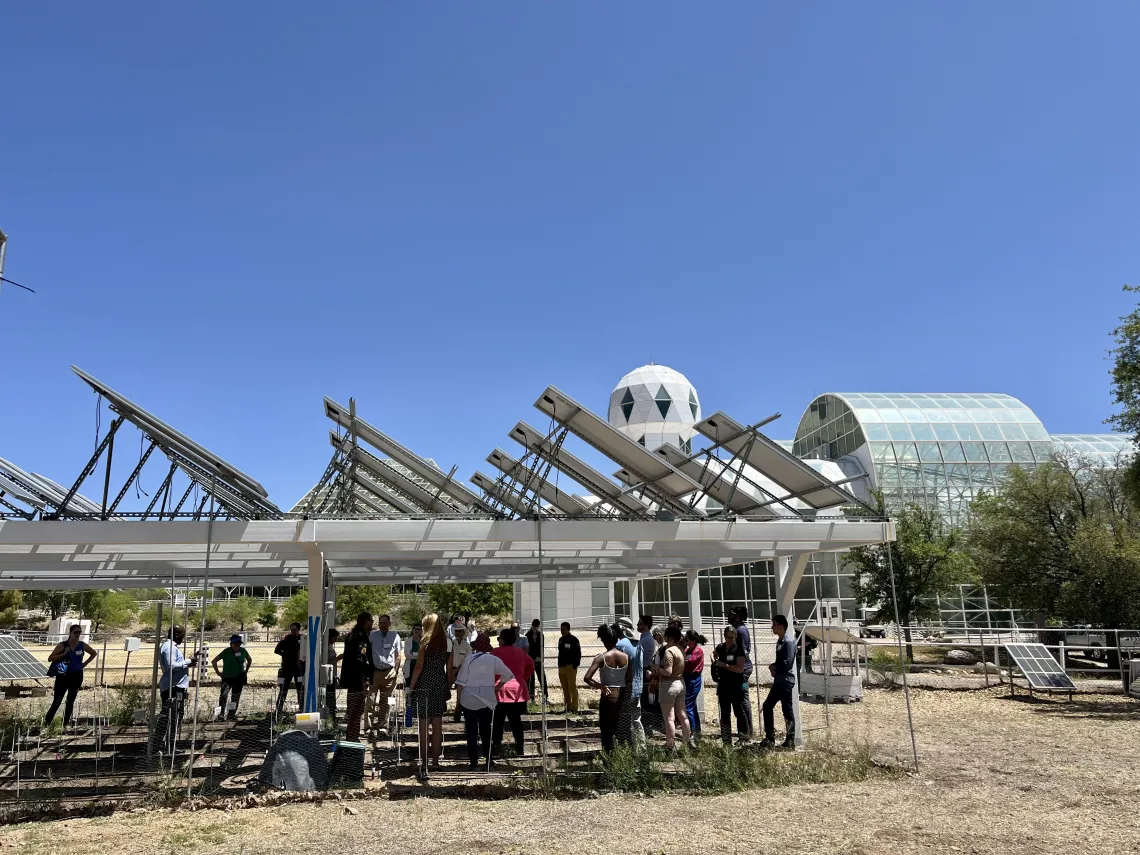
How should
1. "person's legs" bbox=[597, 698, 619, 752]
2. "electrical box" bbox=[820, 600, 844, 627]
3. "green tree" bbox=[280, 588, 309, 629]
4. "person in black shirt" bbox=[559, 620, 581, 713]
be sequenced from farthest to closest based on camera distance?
"green tree" bbox=[280, 588, 309, 629]
"electrical box" bbox=[820, 600, 844, 627]
"person in black shirt" bbox=[559, 620, 581, 713]
"person's legs" bbox=[597, 698, 619, 752]

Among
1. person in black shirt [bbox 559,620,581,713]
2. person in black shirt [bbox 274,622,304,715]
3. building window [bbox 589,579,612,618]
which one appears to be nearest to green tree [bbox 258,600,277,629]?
building window [bbox 589,579,612,618]

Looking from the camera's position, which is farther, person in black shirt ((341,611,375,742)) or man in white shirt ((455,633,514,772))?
person in black shirt ((341,611,375,742))

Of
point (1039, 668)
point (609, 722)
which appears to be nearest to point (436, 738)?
point (609, 722)

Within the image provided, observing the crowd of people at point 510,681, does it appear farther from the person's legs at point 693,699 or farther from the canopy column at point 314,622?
the canopy column at point 314,622

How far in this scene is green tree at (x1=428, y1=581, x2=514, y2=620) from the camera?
128ft

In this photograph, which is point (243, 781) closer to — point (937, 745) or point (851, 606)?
point (937, 745)

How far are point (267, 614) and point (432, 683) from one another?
3721cm

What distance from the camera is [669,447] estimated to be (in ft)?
38.6

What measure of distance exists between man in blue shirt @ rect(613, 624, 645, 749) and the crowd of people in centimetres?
1

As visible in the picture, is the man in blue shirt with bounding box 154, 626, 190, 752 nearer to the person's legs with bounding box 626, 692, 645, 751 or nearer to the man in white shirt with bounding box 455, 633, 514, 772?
the man in white shirt with bounding box 455, 633, 514, 772

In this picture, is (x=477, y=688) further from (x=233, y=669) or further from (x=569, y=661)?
(x=233, y=669)

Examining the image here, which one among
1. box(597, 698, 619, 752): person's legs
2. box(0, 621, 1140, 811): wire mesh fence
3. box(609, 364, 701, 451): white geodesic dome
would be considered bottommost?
box(0, 621, 1140, 811): wire mesh fence

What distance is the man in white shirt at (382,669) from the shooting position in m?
10.6

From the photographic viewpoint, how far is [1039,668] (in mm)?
15766
